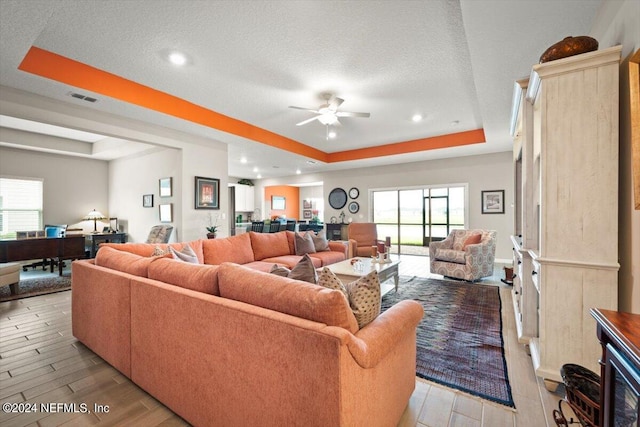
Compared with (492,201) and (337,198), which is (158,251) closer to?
(337,198)

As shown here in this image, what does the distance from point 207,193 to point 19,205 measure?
4.52 metres

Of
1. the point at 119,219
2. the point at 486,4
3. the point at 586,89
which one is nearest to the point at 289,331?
the point at 586,89

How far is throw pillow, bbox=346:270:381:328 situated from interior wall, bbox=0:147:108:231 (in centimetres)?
817

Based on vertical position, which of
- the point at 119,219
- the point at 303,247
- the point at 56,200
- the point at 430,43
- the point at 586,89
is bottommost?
the point at 303,247

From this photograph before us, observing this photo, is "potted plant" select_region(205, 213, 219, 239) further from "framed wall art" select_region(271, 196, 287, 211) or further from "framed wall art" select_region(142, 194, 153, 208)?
"framed wall art" select_region(271, 196, 287, 211)

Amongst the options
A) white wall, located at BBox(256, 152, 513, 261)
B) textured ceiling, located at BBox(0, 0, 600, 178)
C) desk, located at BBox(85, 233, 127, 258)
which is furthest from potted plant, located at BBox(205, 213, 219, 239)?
white wall, located at BBox(256, 152, 513, 261)

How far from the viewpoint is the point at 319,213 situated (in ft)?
40.0

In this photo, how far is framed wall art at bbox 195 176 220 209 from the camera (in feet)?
17.2

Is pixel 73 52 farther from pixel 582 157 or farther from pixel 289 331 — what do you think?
pixel 582 157

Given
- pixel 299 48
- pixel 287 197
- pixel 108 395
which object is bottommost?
pixel 108 395

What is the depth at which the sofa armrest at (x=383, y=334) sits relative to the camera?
1121 millimetres

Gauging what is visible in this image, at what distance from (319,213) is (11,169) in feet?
29.9

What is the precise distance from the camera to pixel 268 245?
459 centimetres

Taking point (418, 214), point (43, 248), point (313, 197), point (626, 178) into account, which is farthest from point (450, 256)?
point (313, 197)
